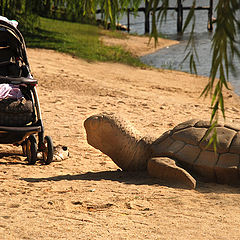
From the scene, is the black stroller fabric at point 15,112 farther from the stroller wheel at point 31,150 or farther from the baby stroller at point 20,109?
the stroller wheel at point 31,150

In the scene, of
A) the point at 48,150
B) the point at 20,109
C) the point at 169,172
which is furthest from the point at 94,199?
the point at 20,109

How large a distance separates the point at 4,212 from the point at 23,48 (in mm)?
3127

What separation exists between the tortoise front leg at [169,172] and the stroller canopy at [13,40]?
252 cm

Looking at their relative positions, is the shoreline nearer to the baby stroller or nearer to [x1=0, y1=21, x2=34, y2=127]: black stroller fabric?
[x1=0, y1=21, x2=34, y2=127]: black stroller fabric

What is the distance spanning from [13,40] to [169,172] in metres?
3.04

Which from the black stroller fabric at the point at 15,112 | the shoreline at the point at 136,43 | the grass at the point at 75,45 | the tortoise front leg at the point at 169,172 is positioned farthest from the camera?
the shoreline at the point at 136,43

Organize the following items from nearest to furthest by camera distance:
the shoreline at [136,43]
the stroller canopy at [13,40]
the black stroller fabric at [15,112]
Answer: the black stroller fabric at [15,112] < the stroller canopy at [13,40] < the shoreline at [136,43]

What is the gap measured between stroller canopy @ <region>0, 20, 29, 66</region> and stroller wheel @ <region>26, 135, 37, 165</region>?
1175 mm

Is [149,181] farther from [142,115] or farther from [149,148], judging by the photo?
[142,115]

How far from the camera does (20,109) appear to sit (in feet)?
20.4

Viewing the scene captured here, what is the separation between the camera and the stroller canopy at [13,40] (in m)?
6.90

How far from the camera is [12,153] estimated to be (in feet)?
23.6

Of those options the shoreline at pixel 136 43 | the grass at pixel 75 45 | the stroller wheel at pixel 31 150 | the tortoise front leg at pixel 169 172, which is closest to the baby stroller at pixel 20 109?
the stroller wheel at pixel 31 150

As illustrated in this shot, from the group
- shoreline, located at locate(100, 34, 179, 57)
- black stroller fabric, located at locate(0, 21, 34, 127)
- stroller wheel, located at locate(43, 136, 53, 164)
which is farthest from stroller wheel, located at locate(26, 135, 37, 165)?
shoreline, located at locate(100, 34, 179, 57)
